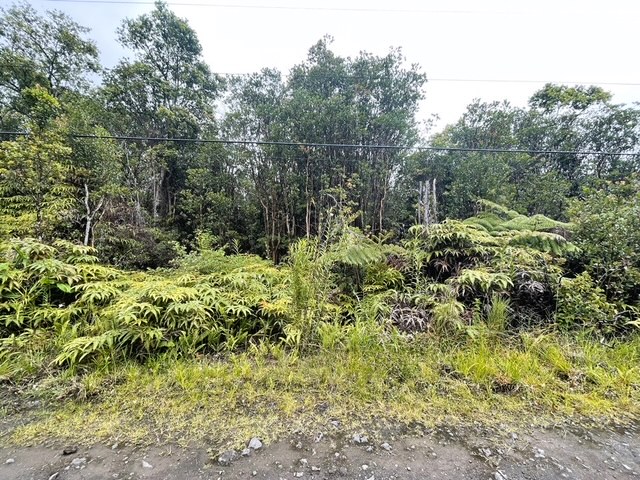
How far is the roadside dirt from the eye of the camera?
1.17m

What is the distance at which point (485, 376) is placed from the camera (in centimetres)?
186

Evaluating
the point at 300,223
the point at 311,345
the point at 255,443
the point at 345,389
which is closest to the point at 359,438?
the point at 345,389

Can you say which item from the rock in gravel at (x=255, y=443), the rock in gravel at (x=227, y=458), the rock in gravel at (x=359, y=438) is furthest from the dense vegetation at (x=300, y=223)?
the rock in gravel at (x=227, y=458)

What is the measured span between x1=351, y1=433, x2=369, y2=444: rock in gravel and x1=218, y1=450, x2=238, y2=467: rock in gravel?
0.61m

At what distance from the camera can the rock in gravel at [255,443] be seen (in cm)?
132

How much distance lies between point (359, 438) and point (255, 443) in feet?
1.80

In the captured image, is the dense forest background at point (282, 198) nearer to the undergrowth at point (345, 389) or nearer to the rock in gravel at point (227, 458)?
the undergrowth at point (345, 389)

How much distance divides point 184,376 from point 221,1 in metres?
5.27

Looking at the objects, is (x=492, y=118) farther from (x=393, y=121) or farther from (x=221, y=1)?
(x=221, y=1)

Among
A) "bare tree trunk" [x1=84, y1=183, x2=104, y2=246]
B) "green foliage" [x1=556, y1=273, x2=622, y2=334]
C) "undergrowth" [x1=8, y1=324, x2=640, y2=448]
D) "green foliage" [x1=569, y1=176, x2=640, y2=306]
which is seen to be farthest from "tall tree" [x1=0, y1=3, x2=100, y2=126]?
"green foliage" [x1=569, y1=176, x2=640, y2=306]

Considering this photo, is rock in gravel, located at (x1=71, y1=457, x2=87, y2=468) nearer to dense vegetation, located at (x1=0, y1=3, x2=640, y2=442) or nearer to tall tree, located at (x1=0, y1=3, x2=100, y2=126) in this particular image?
dense vegetation, located at (x1=0, y1=3, x2=640, y2=442)

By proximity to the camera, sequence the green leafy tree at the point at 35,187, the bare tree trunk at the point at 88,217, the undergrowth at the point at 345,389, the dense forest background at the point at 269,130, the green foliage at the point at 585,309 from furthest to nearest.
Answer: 1. the dense forest background at the point at 269,130
2. the bare tree trunk at the point at 88,217
3. the green leafy tree at the point at 35,187
4. the green foliage at the point at 585,309
5. the undergrowth at the point at 345,389

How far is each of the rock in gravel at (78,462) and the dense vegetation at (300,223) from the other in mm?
778

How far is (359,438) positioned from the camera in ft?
4.57
